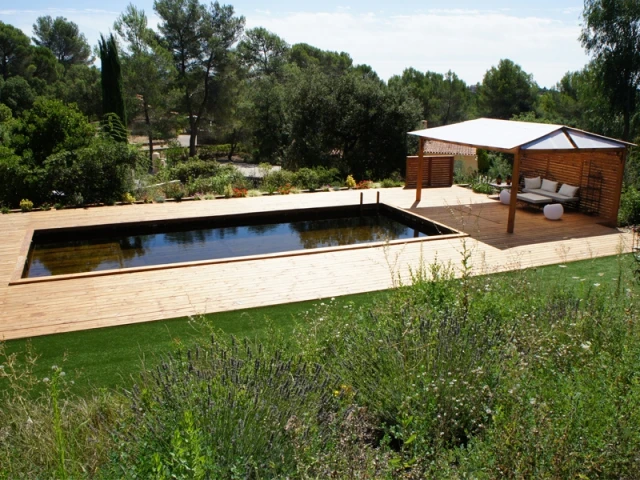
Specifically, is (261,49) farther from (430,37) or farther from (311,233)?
(311,233)

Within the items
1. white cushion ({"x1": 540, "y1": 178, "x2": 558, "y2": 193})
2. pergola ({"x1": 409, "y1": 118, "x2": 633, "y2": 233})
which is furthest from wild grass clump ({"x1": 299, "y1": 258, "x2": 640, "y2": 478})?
white cushion ({"x1": 540, "y1": 178, "x2": 558, "y2": 193})

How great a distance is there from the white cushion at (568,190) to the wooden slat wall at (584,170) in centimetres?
14

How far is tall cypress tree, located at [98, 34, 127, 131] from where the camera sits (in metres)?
19.5

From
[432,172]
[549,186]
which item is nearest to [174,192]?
[432,172]

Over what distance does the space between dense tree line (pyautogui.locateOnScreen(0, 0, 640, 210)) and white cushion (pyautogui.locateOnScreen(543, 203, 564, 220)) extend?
3.27m

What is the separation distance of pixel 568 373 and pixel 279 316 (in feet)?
10.7

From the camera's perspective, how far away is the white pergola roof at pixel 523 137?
980 centimetres

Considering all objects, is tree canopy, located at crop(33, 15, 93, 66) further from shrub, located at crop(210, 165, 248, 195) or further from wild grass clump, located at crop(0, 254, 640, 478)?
wild grass clump, located at crop(0, 254, 640, 478)

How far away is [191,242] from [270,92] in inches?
869

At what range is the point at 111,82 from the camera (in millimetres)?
19516

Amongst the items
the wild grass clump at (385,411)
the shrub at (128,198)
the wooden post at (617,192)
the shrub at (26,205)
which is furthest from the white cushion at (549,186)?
the shrub at (26,205)

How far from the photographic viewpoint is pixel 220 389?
9.41ft

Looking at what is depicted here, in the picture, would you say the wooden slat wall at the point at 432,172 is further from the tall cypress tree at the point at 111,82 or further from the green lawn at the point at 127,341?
the tall cypress tree at the point at 111,82

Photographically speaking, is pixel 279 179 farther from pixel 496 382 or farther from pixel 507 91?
pixel 507 91
